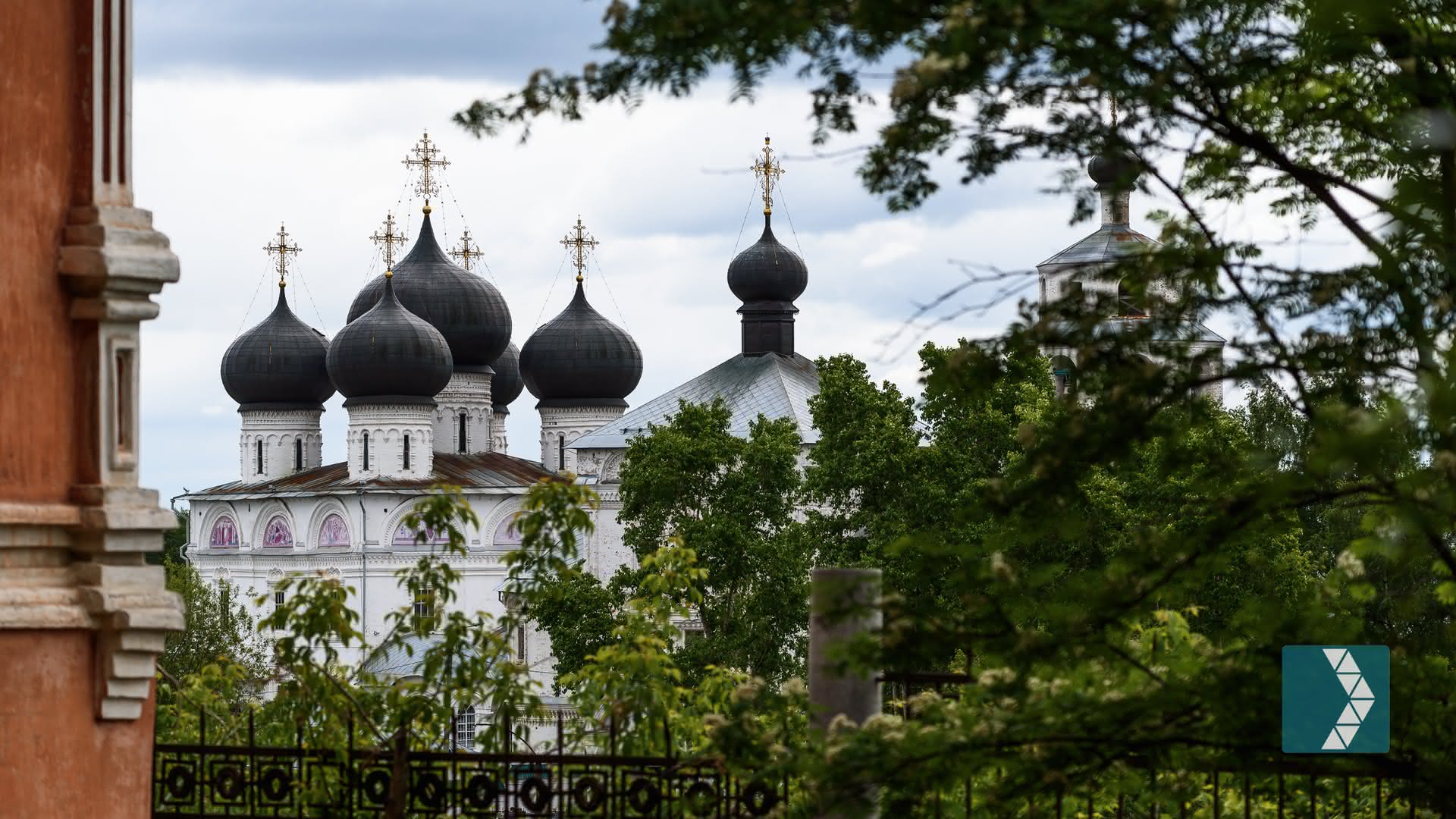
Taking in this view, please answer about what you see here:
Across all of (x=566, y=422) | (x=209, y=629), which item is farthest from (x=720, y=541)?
(x=566, y=422)

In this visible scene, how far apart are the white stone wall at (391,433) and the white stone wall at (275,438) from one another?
11.0 feet

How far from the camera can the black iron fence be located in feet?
20.4

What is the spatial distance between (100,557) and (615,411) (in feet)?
155

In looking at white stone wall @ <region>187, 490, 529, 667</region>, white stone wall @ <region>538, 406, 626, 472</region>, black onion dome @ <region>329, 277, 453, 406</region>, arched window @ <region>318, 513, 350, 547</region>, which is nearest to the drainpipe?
white stone wall @ <region>187, 490, 529, 667</region>

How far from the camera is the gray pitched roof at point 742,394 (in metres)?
46.5

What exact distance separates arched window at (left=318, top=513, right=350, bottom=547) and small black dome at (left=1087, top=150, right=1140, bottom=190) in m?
48.2

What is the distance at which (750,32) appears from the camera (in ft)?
13.7

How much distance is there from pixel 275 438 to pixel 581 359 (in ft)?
25.6

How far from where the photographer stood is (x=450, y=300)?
53.2m

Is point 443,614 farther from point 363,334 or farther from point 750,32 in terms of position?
point 363,334

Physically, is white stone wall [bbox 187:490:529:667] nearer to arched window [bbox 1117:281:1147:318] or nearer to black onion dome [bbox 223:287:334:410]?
black onion dome [bbox 223:287:334:410]

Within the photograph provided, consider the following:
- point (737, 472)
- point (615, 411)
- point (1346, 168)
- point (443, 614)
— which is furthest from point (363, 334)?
point (1346, 168)

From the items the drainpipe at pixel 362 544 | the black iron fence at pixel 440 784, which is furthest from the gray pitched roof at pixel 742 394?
the black iron fence at pixel 440 784

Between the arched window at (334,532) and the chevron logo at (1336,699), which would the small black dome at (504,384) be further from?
the chevron logo at (1336,699)
